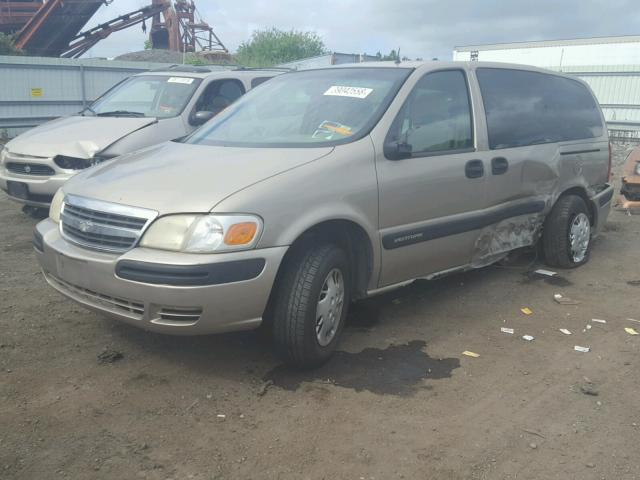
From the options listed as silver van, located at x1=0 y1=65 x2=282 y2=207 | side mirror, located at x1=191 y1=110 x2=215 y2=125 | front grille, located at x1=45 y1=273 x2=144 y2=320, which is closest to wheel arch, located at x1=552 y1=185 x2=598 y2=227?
side mirror, located at x1=191 y1=110 x2=215 y2=125

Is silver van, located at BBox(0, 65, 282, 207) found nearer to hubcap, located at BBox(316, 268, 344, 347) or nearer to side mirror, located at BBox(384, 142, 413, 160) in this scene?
side mirror, located at BBox(384, 142, 413, 160)

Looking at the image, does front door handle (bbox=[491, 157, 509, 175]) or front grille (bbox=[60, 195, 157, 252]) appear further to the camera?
front door handle (bbox=[491, 157, 509, 175])

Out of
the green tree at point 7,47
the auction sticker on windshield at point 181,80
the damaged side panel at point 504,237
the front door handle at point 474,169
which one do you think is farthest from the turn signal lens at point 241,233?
the green tree at point 7,47

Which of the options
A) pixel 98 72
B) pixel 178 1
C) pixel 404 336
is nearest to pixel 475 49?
pixel 178 1

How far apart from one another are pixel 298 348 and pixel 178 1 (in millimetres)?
28204

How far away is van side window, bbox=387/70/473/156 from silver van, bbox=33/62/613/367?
1 centimetres

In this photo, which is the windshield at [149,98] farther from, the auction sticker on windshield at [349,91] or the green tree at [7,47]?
the green tree at [7,47]

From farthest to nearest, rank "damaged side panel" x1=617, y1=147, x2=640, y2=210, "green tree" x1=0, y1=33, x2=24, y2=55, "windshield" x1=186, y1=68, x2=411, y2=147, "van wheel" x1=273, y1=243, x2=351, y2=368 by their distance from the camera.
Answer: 1. "green tree" x1=0, y1=33, x2=24, y2=55
2. "damaged side panel" x1=617, y1=147, x2=640, y2=210
3. "windshield" x1=186, y1=68, x2=411, y2=147
4. "van wheel" x1=273, y1=243, x2=351, y2=368

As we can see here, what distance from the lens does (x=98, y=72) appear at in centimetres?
1520

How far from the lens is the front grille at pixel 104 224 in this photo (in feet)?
10.3

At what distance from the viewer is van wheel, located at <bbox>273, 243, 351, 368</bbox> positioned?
130 inches

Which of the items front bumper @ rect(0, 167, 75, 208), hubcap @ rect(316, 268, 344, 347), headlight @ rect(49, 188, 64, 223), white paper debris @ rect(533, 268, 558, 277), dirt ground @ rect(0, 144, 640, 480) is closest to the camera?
dirt ground @ rect(0, 144, 640, 480)

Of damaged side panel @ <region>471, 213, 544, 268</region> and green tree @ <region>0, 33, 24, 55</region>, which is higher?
green tree @ <region>0, 33, 24, 55</region>

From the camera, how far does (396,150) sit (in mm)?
3826
